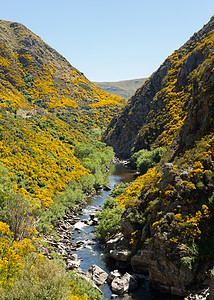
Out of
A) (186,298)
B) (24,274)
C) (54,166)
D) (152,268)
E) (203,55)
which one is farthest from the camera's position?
(203,55)

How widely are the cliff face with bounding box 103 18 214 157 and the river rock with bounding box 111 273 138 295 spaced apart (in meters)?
38.5

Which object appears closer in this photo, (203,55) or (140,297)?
(140,297)

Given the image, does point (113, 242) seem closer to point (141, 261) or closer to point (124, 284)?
point (141, 261)

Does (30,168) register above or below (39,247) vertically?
above

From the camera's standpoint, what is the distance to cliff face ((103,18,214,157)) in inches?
4013

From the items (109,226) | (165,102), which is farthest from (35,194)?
(165,102)

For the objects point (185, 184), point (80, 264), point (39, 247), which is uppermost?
point (185, 184)

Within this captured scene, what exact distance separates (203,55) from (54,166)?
263 ft

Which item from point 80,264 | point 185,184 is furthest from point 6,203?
point 185,184

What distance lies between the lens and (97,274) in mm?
34125

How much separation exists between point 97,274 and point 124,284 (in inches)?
159

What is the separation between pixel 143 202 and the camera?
41.7 metres

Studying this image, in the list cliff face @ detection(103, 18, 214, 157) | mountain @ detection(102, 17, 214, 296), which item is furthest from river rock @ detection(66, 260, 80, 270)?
cliff face @ detection(103, 18, 214, 157)

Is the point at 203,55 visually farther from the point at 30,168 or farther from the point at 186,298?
the point at 186,298
